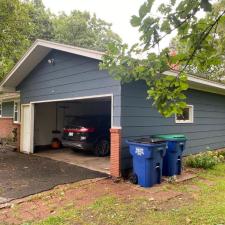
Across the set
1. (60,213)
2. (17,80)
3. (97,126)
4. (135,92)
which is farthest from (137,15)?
(17,80)

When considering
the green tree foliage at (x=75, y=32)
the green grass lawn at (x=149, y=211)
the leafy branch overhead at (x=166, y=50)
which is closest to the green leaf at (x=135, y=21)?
the leafy branch overhead at (x=166, y=50)

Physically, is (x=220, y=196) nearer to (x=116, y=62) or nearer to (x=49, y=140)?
(x=116, y=62)

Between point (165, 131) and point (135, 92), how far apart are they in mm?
2222

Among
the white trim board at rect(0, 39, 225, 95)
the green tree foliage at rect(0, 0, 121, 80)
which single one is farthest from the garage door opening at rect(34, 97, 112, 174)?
the green tree foliage at rect(0, 0, 121, 80)

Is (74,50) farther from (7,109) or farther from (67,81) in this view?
(7,109)

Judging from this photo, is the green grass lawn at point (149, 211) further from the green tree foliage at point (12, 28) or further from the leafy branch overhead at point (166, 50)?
the green tree foliage at point (12, 28)

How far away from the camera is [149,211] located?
17.9ft

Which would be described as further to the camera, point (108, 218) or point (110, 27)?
point (110, 27)

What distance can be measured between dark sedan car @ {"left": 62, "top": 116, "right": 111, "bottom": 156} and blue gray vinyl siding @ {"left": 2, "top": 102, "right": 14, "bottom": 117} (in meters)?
6.21

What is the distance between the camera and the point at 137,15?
2.57 meters

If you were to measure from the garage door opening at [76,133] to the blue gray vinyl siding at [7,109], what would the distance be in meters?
3.53

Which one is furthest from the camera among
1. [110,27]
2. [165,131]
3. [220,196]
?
[110,27]

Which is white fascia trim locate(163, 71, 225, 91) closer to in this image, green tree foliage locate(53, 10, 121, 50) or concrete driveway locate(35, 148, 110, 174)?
concrete driveway locate(35, 148, 110, 174)

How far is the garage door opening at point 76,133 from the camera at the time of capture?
37.0 ft
